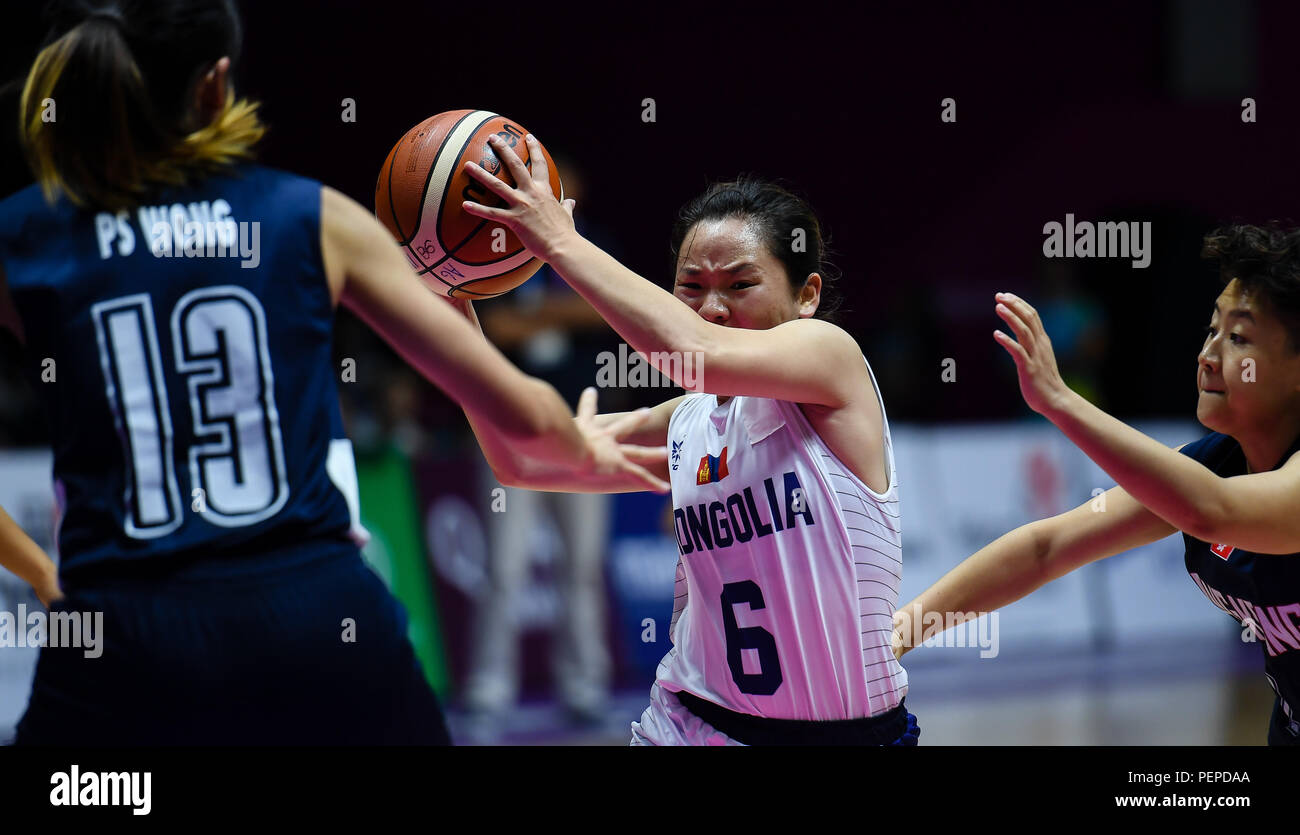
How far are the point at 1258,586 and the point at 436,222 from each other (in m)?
Result: 2.03

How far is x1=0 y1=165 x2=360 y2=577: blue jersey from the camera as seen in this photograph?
1912 millimetres

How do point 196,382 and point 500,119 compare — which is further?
point 500,119

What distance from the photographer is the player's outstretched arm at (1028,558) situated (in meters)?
2.99

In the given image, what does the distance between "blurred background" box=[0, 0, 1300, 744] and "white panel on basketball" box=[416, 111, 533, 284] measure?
7.46ft

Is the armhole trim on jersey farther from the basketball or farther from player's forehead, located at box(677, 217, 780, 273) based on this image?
the basketball

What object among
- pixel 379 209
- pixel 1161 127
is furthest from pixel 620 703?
pixel 1161 127

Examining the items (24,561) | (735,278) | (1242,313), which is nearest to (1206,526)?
(1242,313)

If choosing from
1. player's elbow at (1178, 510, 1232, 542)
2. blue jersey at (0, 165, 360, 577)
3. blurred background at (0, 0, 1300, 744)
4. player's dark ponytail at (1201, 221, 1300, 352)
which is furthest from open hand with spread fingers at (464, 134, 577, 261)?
blurred background at (0, 0, 1300, 744)

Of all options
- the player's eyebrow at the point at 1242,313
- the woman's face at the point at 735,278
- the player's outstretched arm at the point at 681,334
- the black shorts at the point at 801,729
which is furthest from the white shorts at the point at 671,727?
the player's eyebrow at the point at 1242,313

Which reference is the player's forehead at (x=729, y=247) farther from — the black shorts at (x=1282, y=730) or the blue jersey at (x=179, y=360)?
the black shorts at (x=1282, y=730)

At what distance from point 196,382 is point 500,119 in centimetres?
121

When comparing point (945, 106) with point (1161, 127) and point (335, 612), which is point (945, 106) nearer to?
point (1161, 127)

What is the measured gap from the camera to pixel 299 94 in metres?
9.43

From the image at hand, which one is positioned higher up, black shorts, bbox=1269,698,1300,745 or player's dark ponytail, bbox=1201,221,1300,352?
player's dark ponytail, bbox=1201,221,1300,352
